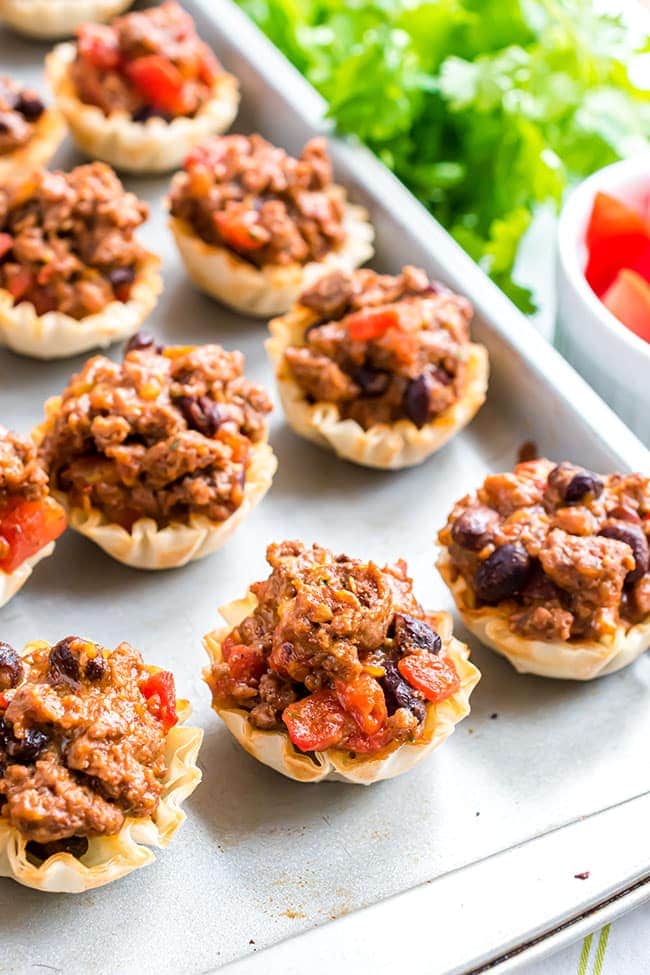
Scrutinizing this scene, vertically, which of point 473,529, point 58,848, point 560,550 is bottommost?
point 58,848

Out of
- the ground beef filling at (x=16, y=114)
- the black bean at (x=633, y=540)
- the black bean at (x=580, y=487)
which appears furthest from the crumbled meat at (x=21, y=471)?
the ground beef filling at (x=16, y=114)

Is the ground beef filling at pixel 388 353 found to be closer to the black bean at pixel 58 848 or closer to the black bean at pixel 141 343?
the black bean at pixel 141 343

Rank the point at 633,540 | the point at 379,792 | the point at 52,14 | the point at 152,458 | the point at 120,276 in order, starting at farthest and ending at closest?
1. the point at 52,14
2. the point at 120,276
3. the point at 152,458
4. the point at 633,540
5. the point at 379,792


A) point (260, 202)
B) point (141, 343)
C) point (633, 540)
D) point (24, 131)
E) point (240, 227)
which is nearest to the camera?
point (633, 540)

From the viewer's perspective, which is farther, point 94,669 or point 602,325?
point 602,325

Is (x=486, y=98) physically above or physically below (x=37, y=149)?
above

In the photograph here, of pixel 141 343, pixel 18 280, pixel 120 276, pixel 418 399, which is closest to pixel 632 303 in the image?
pixel 418 399

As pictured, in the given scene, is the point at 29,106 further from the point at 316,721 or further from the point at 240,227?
the point at 316,721
